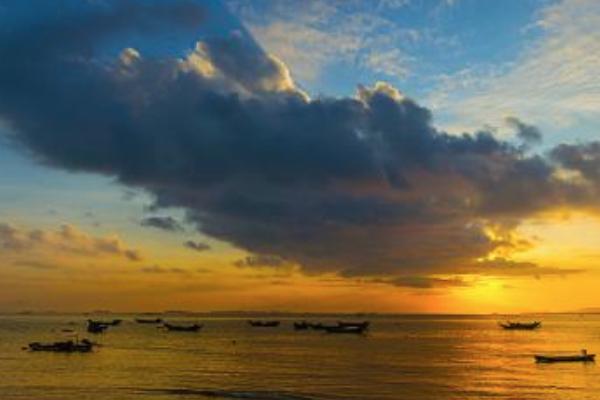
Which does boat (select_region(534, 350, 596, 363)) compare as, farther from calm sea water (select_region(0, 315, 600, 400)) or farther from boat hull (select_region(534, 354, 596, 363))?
calm sea water (select_region(0, 315, 600, 400))

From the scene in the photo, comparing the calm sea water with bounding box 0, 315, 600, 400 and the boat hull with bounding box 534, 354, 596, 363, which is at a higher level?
the boat hull with bounding box 534, 354, 596, 363

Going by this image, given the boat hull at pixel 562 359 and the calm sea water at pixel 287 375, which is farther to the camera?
the boat hull at pixel 562 359

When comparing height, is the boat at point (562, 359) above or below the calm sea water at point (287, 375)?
above

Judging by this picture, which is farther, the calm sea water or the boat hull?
the boat hull

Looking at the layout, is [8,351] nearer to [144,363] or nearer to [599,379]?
[144,363]

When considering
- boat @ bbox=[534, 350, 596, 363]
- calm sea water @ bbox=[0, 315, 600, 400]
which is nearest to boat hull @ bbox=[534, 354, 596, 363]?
boat @ bbox=[534, 350, 596, 363]

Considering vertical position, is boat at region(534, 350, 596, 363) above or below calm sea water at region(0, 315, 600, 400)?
above

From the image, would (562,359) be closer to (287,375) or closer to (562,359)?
(562,359)

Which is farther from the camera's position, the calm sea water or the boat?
the boat

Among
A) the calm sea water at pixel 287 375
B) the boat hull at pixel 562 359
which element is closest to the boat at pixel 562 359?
the boat hull at pixel 562 359

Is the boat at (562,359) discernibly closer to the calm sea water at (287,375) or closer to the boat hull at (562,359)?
the boat hull at (562,359)

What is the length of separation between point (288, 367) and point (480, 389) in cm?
3187

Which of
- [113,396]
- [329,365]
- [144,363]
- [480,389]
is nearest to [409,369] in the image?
[329,365]

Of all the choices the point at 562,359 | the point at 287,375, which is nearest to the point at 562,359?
the point at 562,359
